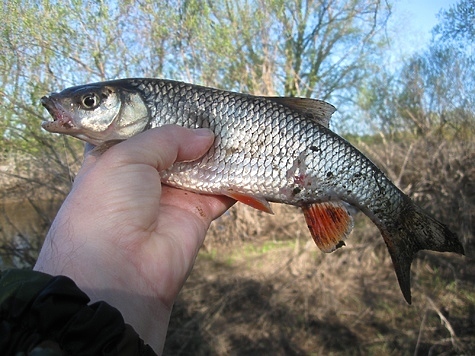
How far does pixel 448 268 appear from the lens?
791 cm

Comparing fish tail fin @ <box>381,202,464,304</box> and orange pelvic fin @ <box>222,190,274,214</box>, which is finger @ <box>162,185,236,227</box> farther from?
fish tail fin @ <box>381,202,464,304</box>

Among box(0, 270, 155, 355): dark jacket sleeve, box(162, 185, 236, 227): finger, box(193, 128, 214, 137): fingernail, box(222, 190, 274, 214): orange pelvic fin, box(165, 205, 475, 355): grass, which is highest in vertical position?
box(193, 128, 214, 137): fingernail

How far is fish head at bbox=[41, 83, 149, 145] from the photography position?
2.34m

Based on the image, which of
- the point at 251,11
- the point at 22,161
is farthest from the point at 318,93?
the point at 22,161

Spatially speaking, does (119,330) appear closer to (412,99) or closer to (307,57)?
(412,99)

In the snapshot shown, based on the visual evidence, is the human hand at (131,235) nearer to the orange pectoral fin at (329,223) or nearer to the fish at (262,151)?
the fish at (262,151)

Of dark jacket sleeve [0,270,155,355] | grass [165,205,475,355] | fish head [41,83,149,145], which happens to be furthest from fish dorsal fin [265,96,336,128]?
grass [165,205,475,355]

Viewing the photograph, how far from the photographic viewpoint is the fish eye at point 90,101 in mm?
2365

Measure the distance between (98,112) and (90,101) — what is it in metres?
0.08

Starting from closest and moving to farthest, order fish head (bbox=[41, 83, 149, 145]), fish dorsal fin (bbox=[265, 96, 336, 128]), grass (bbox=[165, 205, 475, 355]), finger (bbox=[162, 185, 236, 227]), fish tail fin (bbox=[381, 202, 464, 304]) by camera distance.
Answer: fish tail fin (bbox=[381, 202, 464, 304]), fish head (bbox=[41, 83, 149, 145]), fish dorsal fin (bbox=[265, 96, 336, 128]), finger (bbox=[162, 185, 236, 227]), grass (bbox=[165, 205, 475, 355])

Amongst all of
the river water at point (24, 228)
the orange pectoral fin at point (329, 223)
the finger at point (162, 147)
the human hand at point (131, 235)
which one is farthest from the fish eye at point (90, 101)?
the river water at point (24, 228)

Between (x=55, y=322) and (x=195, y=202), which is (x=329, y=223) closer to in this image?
(x=195, y=202)

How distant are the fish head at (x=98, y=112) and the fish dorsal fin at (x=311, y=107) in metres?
0.90

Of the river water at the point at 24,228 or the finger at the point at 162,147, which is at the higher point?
the finger at the point at 162,147
